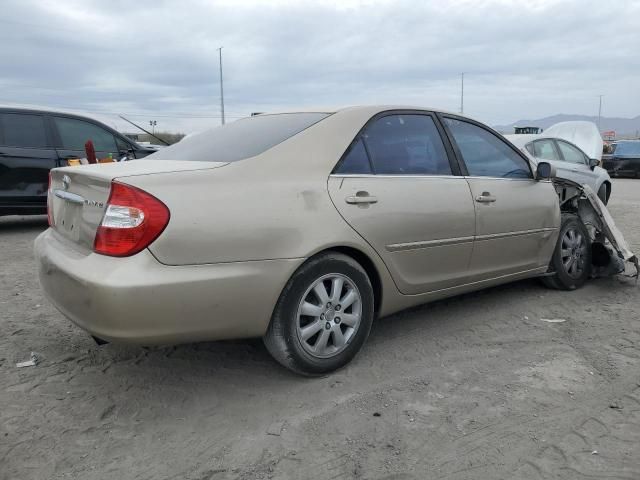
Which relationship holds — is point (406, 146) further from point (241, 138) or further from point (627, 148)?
point (627, 148)

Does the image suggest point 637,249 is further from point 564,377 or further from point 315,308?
point 315,308

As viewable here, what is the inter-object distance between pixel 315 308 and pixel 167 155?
1432 millimetres

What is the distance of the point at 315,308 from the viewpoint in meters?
3.05

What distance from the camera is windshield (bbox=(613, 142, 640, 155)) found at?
20656 mm

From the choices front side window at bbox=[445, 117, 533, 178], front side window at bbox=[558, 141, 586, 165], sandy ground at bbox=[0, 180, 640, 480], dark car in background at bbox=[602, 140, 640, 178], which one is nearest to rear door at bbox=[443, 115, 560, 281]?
front side window at bbox=[445, 117, 533, 178]

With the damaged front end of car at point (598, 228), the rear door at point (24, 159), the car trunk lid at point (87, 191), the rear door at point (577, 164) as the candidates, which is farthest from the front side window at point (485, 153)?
the rear door at point (24, 159)

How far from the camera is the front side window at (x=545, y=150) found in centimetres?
928

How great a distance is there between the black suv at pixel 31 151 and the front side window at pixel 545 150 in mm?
6795

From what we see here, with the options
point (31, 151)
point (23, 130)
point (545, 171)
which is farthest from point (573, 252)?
point (23, 130)

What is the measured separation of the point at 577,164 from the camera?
9.93 meters

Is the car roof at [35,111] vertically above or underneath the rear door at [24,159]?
above

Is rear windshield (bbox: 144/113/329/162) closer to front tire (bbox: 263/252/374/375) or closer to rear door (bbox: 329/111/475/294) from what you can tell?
rear door (bbox: 329/111/475/294)

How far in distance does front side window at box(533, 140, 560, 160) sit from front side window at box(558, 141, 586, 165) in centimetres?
26

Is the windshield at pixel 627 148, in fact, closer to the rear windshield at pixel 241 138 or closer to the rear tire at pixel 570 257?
the rear tire at pixel 570 257
